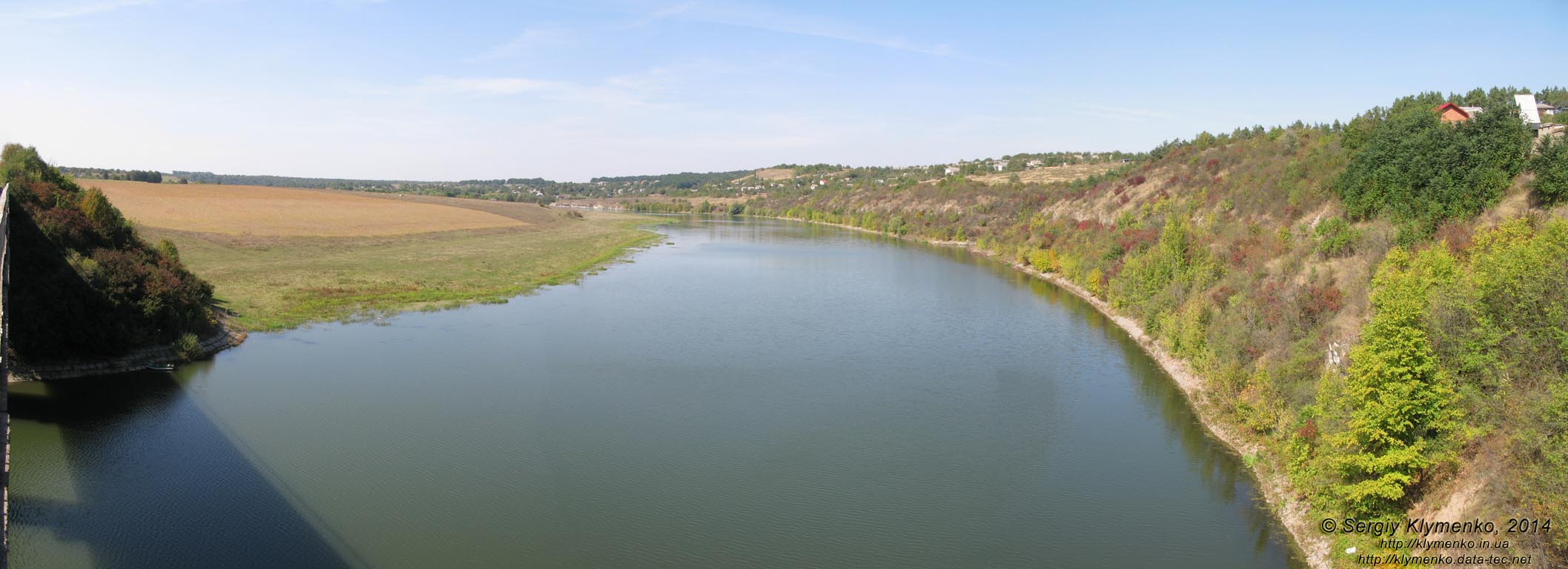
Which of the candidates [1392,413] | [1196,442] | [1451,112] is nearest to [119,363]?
[1196,442]

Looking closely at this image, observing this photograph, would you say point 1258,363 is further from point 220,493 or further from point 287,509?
point 220,493

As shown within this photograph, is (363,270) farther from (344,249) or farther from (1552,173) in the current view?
(1552,173)

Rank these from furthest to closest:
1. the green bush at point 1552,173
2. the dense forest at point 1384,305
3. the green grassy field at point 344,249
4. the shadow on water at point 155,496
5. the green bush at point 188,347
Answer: the green grassy field at point 344,249 → the green bush at point 188,347 → the green bush at point 1552,173 → the shadow on water at point 155,496 → the dense forest at point 1384,305

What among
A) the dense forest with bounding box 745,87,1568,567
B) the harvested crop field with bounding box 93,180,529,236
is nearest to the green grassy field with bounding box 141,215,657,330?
the harvested crop field with bounding box 93,180,529,236

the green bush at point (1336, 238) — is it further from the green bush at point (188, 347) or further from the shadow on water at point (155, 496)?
the green bush at point (188, 347)

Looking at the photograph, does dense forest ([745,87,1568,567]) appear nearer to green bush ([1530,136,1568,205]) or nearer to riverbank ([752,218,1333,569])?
green bush ([1530,136,1568,205])

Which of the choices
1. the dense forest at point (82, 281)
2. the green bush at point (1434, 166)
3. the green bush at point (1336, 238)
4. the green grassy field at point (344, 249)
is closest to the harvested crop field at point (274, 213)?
the green grassy field at point (344, 249)
